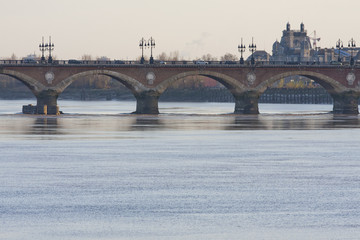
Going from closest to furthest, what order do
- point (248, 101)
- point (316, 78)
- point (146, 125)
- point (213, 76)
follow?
point (146, 125) → point (213, 76) → point (248, 101) → point (316, 78)

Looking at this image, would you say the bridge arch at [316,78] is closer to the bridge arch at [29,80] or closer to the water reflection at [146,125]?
the bridge arch at [29,80]

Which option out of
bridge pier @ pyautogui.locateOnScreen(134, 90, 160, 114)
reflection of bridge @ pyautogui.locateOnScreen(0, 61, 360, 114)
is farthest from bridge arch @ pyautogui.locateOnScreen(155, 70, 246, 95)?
bridge pier @ pyautogui.locateOnScreen(134, 90, 160, 114)

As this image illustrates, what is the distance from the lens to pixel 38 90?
105 metres

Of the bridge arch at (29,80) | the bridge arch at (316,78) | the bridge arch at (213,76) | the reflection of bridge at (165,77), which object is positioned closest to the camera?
the bridge arch at (29,80)

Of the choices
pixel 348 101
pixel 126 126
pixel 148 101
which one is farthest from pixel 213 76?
pixel 126 126

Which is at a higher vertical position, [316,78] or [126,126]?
[316,78]

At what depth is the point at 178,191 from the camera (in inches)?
1097

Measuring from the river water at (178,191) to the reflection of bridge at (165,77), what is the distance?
57.0 meters

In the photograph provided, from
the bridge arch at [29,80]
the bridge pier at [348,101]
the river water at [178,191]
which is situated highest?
the bridge arch at [29,80]

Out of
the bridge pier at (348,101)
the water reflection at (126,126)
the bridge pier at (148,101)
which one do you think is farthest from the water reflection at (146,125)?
the bridge pier at (348,101)

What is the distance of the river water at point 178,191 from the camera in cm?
2109

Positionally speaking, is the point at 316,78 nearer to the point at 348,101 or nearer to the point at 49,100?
the point at 348,101

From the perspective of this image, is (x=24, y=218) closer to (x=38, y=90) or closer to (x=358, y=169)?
(x=358, y=169)

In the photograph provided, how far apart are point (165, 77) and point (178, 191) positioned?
84.3m
